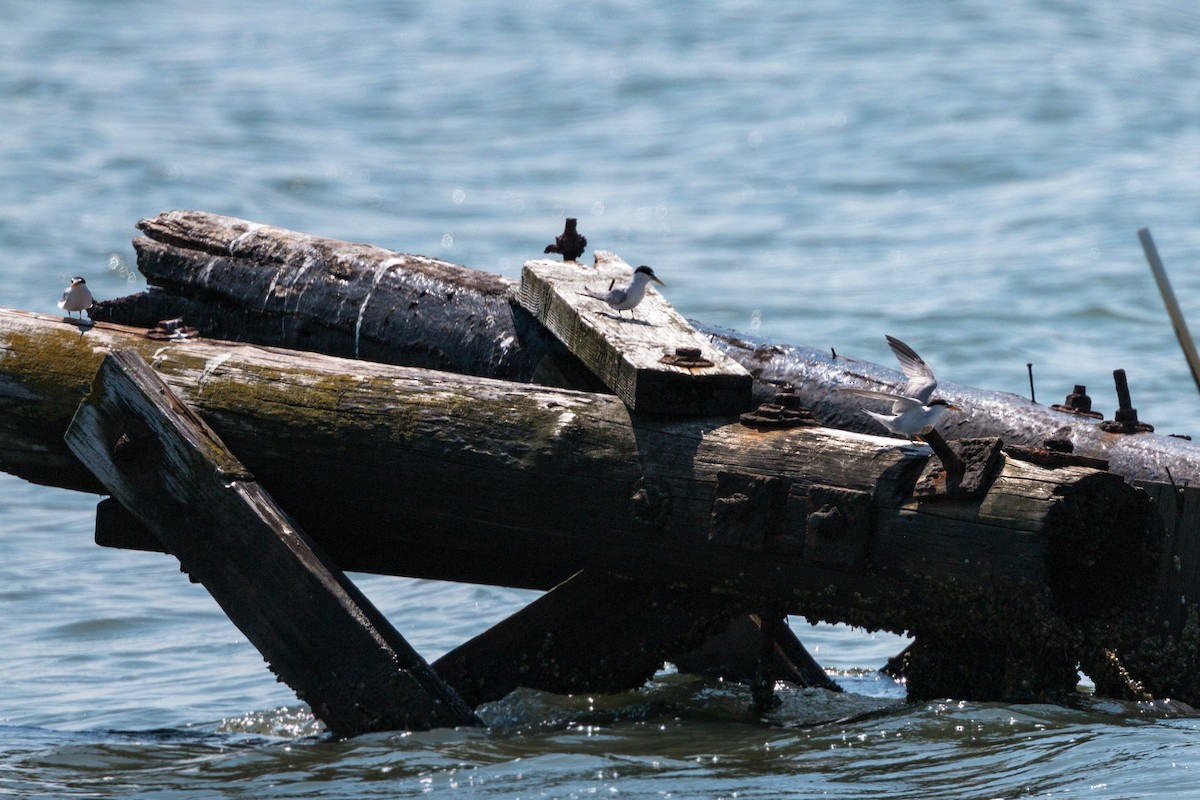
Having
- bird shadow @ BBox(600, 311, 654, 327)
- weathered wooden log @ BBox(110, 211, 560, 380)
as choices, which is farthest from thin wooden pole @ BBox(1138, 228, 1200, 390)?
weathered wooden log @ BBox(110, 211, 560, 380)

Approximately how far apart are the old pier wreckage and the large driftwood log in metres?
0.03

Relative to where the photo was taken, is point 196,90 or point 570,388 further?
point 196,90

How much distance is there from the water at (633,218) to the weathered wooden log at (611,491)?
528mm

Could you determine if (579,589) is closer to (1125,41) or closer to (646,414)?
(646,414)

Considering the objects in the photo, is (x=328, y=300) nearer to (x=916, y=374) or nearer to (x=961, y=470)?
(x=916, y=374)

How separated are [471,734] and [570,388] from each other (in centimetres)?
123

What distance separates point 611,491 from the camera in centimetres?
426

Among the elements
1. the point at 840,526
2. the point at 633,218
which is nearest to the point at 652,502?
the point at 840,526

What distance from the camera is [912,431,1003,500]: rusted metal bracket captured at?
3818mm

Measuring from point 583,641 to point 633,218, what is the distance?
44.1ft

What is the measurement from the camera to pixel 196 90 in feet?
77.8

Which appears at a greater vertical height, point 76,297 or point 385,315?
point 76,297

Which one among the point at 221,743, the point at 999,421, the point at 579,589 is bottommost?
the point at 221,743

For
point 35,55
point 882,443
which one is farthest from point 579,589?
point 35,55
